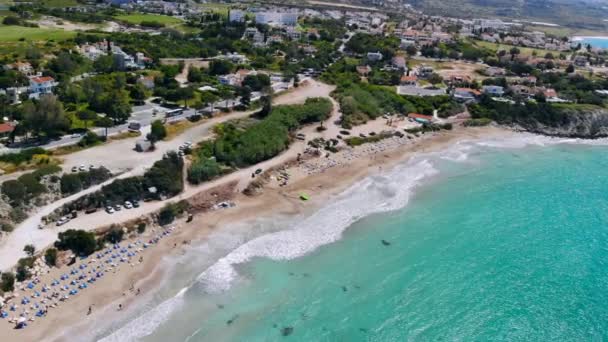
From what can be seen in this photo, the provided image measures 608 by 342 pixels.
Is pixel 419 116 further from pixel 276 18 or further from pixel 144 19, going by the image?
pixel 144 19

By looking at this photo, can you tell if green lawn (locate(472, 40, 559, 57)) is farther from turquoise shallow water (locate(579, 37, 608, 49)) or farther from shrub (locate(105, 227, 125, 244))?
shrub (locate(105, 227, 125, 244))

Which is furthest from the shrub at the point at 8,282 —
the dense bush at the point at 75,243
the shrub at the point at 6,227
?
the shrub at the point at 6,227

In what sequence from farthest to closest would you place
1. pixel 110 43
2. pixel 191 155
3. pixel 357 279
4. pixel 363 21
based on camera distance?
pixel 363 21
pixel 110 43
pixel 191 155
pixel 357 279

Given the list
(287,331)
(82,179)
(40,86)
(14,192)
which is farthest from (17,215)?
(40,86)

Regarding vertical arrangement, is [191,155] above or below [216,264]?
above

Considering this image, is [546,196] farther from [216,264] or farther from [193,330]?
[193,330]

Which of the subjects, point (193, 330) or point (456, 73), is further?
point (456, 73)

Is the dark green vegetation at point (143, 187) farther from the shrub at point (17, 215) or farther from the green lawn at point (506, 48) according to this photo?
the green lawn at point (506, 48)

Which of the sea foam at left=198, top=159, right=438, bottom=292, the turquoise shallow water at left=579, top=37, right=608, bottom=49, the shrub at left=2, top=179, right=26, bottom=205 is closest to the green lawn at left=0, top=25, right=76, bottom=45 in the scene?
the shrub at left=2, top=179, right=26, bottom=205

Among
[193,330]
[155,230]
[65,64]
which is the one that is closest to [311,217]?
[155,230]
